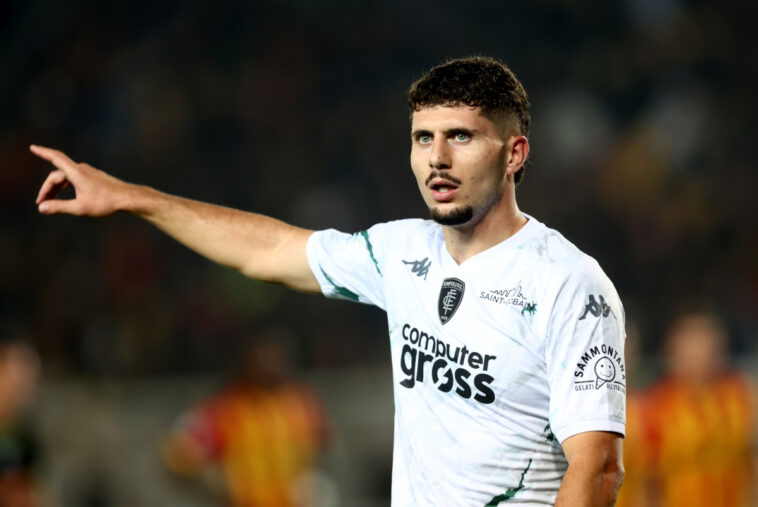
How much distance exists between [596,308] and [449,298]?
0.48m

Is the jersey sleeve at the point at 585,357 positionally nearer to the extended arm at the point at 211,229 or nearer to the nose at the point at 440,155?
the nose at the point at 440,155

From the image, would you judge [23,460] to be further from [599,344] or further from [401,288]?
[599,344]

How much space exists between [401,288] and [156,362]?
6.75 metres

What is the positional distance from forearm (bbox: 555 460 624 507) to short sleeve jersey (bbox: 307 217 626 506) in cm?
10

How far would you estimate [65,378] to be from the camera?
8961 mm

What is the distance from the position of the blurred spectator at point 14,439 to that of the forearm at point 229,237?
11.2 ft

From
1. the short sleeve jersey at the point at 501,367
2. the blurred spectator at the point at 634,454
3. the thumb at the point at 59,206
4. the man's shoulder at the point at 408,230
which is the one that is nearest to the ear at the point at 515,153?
the short sleeve jersey at the point at 501,367

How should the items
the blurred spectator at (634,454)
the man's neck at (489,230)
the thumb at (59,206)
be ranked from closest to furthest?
1. the man's neck at (489,230)
2. the thumb at (59,206)
3. the blurred spectator at (634,454)

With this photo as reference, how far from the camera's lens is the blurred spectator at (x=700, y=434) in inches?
249

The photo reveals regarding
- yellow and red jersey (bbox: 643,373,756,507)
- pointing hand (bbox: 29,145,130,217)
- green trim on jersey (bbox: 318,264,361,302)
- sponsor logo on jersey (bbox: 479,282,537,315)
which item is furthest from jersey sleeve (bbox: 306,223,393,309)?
yellow and red jersey (bbox: 643,373,756,507)

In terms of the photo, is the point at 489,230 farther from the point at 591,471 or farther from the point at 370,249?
the point at 591,471

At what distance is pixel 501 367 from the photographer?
278 centimetres

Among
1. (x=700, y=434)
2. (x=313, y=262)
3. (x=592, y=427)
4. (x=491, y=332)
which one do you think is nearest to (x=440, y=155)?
(x=491, y=332)

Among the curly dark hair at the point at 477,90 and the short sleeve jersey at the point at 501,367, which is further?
the curly dark hair at the point at 477,90
